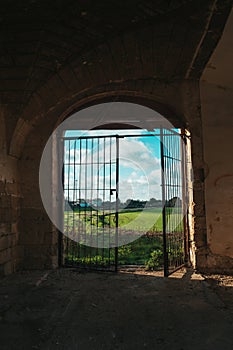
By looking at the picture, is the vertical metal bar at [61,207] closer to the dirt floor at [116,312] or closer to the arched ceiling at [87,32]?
the dirt floor at [116,312]

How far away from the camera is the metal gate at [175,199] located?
4.93 meters

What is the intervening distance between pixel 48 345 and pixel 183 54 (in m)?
3.97

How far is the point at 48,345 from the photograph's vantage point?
2258mm

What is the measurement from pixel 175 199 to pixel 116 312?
2.72m

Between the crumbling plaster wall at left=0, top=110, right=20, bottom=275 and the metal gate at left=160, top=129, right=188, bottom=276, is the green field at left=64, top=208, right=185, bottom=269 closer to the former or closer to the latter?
the metal gate at left=160, top=129, right=188, bottom=276

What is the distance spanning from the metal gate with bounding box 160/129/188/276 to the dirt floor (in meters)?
0.74

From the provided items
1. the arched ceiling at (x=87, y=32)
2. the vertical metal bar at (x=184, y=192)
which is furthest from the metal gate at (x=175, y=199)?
the arched ceiling at (x=87, y=32)

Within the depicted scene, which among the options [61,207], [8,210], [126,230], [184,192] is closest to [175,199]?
[184,192]

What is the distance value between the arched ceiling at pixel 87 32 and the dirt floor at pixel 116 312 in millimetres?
2918

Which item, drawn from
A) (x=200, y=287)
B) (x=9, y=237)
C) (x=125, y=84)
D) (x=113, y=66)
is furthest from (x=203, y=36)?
(x=9, y=237)

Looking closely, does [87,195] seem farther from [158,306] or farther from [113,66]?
[158,306]

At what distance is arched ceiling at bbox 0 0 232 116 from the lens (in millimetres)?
3094

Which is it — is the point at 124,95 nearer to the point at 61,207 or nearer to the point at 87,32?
the point at 87,32

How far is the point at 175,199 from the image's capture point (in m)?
5.27
